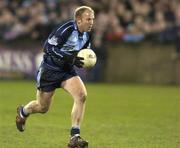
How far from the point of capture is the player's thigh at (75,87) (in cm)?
1016

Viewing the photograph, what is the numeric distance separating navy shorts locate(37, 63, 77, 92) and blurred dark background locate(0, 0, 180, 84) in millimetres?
14292

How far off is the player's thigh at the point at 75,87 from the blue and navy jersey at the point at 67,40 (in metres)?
0.41

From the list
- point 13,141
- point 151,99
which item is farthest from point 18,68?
point 13,141

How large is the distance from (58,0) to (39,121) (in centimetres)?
1424

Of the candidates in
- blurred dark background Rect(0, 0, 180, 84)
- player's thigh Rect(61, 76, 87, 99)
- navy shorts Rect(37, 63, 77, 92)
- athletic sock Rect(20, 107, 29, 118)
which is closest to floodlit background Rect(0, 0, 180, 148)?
blurred dark background Rect(0, 0, 180, 84)

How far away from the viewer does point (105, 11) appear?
86.5 feet

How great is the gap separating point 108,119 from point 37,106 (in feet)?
11.7

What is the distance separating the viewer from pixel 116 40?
25.3m

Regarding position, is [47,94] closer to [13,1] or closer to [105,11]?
[105,11]

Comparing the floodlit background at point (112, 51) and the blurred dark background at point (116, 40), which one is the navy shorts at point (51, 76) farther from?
the blurred dark background at point (116, 40)

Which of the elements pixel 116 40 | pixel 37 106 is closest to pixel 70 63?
pixel 37 106

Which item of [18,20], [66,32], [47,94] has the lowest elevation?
[47,94]

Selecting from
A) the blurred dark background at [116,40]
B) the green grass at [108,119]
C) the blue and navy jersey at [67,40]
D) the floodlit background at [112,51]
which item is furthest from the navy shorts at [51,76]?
the blurred dark background at [116,40]

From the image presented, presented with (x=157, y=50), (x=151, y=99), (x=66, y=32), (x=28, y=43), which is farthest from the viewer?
(x=28, y=43)
